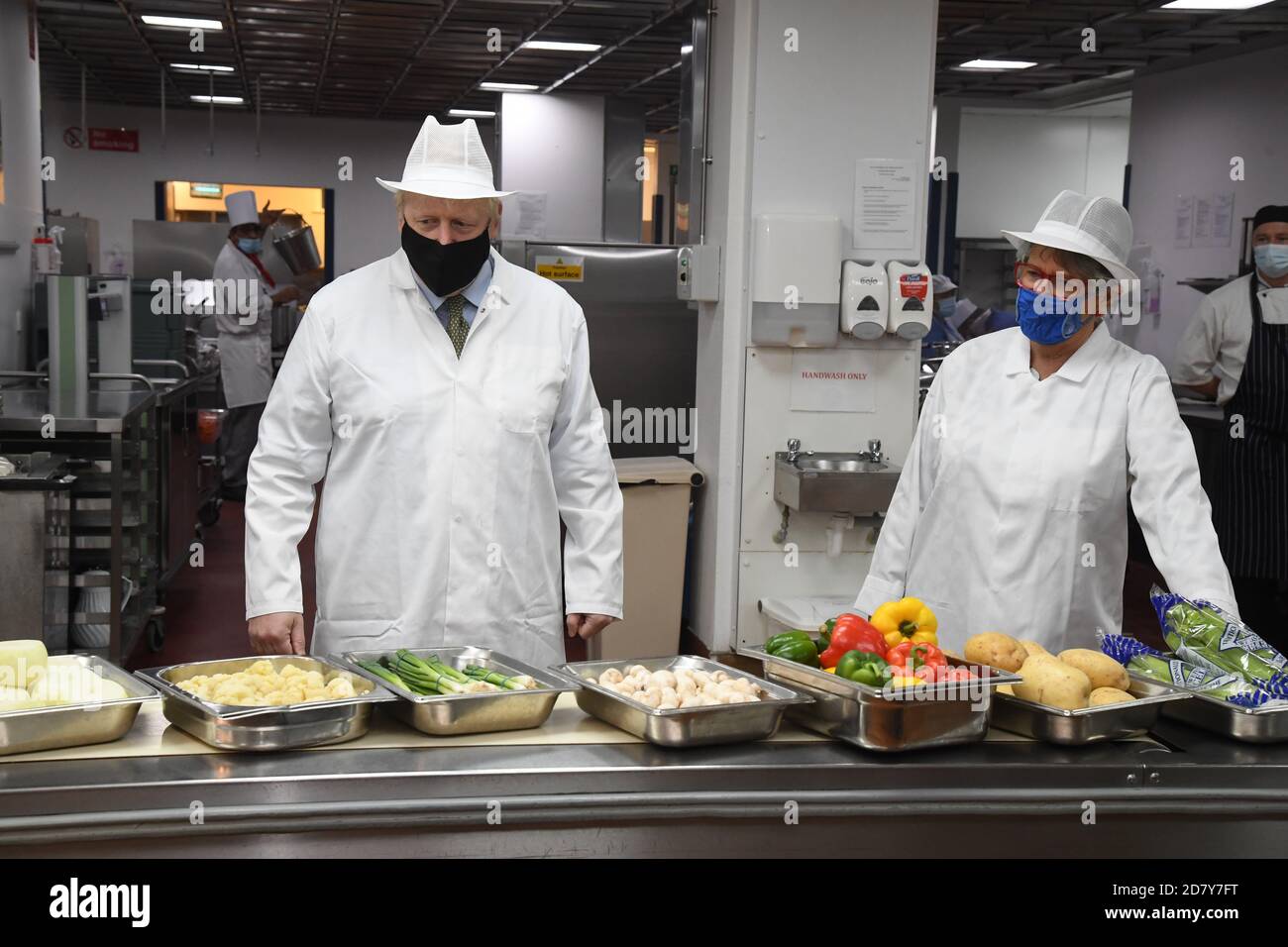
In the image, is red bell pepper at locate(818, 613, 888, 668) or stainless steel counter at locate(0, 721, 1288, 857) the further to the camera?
red bell pepper at locate(818, 613, 888, 668)

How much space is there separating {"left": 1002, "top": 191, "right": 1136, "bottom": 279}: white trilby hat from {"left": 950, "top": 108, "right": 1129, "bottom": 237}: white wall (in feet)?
32.5

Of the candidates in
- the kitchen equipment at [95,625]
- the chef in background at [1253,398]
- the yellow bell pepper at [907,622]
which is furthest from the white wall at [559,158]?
the yellow bell pepper at [907,622]

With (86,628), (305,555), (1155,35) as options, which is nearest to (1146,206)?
(1155,35)

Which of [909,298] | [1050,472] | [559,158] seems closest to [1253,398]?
[909,298]

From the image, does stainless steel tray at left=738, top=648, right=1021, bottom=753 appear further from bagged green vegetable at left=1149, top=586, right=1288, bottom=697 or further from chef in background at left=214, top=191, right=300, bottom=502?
chef in background at left=214, top=191, right=300, bottom=502

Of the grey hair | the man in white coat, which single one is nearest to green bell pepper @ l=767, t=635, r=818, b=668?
the man in white coat

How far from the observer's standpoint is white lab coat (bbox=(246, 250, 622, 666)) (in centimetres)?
256

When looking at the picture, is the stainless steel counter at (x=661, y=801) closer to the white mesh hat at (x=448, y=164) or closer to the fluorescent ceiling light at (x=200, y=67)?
the white mesh hat at (x=448, y=164)

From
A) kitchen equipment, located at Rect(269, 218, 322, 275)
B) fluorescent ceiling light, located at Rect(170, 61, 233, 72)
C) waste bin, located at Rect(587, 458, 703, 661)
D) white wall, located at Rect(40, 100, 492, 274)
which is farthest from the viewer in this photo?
white wall, located at Rect(40, 100, 492, 274)

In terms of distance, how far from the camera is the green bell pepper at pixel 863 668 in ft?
6.28

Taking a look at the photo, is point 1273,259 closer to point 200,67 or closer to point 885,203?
point 885,203

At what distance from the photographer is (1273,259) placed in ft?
17.1

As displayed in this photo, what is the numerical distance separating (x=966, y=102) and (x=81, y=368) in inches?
→ 345

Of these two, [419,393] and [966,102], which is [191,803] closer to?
[419,393]
